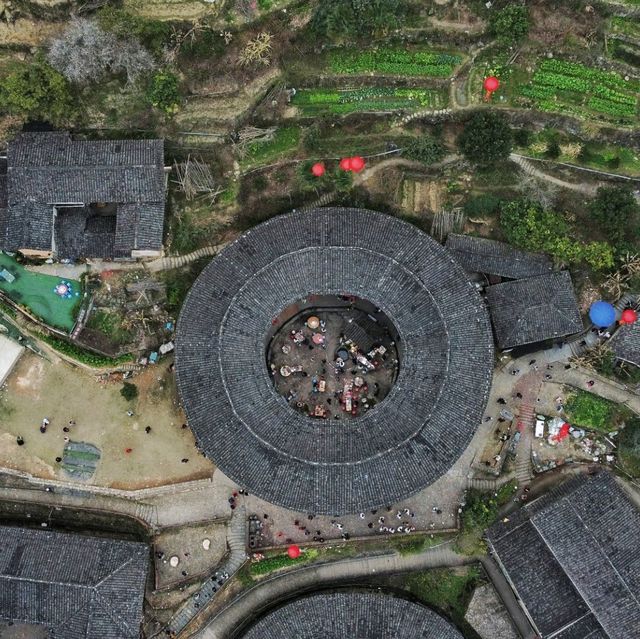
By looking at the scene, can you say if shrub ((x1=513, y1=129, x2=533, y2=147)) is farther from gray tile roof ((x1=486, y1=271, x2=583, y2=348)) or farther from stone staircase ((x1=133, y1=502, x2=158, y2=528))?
stone staircase ((x1=133, y1=502, x2=158, y2=528))

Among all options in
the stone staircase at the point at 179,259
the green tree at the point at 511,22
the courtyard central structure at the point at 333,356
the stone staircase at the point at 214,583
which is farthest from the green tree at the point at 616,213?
the stone staircase at the point at 214,583

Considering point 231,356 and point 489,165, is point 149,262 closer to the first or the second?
point 231,356

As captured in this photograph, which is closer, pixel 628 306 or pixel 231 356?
pixel 231 356

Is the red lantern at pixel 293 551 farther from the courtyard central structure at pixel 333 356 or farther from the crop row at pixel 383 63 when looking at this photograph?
the crop row at pixel 383 63

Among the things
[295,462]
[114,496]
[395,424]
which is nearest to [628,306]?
[395,424]

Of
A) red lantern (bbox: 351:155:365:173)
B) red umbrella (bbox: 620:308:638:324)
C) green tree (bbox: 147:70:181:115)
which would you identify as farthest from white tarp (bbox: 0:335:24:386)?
red umbrella (bbox: 620:308:638:324)
